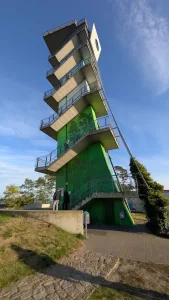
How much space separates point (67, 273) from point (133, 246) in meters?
3.86

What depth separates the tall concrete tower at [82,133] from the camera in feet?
46.3

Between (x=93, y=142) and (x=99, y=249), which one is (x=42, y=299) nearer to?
(x=99, y=249)

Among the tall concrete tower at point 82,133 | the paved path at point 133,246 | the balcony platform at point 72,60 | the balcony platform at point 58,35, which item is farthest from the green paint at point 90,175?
the balcony platform at point 58,35

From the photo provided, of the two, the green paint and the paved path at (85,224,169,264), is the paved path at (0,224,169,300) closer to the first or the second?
the paved path at (85,224,169,264)

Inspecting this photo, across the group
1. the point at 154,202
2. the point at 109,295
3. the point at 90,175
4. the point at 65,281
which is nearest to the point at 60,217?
the point at 65,281

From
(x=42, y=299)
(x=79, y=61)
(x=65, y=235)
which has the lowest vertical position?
(x=42, y=299)

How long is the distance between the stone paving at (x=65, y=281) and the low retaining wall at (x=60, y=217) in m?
2.74

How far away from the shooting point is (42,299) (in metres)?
3.81

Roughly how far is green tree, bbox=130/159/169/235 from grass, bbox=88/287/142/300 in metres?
7.02

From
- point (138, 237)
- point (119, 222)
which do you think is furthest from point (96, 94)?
point (138, 237)

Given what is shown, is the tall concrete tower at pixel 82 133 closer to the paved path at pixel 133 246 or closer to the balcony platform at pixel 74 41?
the balcony platform at pixel 74 41

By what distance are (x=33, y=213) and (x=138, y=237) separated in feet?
18.3

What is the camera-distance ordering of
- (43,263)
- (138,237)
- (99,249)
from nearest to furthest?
(43,263) < (99,249) < (138,237)

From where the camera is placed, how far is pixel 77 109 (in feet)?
58.2
